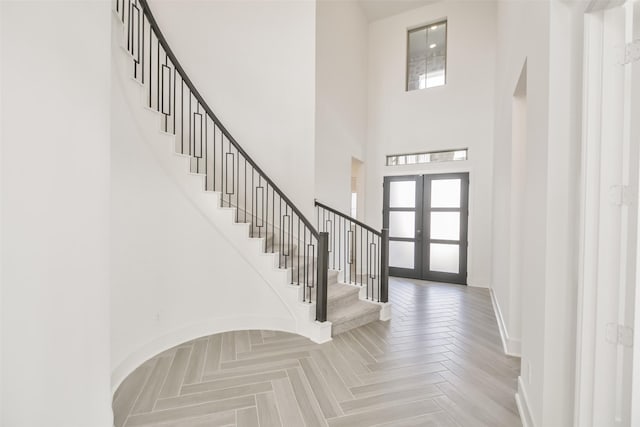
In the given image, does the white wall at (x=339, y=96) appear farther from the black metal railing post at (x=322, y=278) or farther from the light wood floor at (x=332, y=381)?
the light wood floor at (x=332, y=381)

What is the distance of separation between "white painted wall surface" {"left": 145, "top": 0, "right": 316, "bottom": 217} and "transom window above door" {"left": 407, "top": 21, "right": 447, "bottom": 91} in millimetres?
2957

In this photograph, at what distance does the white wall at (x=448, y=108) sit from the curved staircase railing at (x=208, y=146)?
3.15 m

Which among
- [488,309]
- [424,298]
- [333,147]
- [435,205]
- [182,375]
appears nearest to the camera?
[182,375]

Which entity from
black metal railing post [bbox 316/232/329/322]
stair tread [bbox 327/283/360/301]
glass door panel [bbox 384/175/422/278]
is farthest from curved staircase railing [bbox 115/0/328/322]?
glass door panel [bbox 384/175/422/278]

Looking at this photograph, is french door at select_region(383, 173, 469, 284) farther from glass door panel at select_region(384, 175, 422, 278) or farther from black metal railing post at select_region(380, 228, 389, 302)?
black metal railing post at select_region(380, 228, 389, 302)

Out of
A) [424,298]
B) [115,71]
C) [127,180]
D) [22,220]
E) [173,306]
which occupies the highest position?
[115,71]

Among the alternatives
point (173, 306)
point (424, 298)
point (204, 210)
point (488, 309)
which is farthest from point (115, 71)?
point (488, 309)

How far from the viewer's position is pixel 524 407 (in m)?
1.87

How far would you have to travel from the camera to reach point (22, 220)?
1199mm

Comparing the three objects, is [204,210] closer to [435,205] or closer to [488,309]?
[488,309]

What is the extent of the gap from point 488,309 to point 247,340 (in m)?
3.44

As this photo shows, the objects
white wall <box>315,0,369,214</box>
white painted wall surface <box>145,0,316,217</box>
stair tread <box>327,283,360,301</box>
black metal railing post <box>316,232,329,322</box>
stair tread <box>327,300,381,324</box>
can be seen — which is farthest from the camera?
white wall <box>315,0,369,214</box>

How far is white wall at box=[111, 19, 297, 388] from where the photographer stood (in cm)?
239

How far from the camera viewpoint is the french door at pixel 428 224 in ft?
18.6
